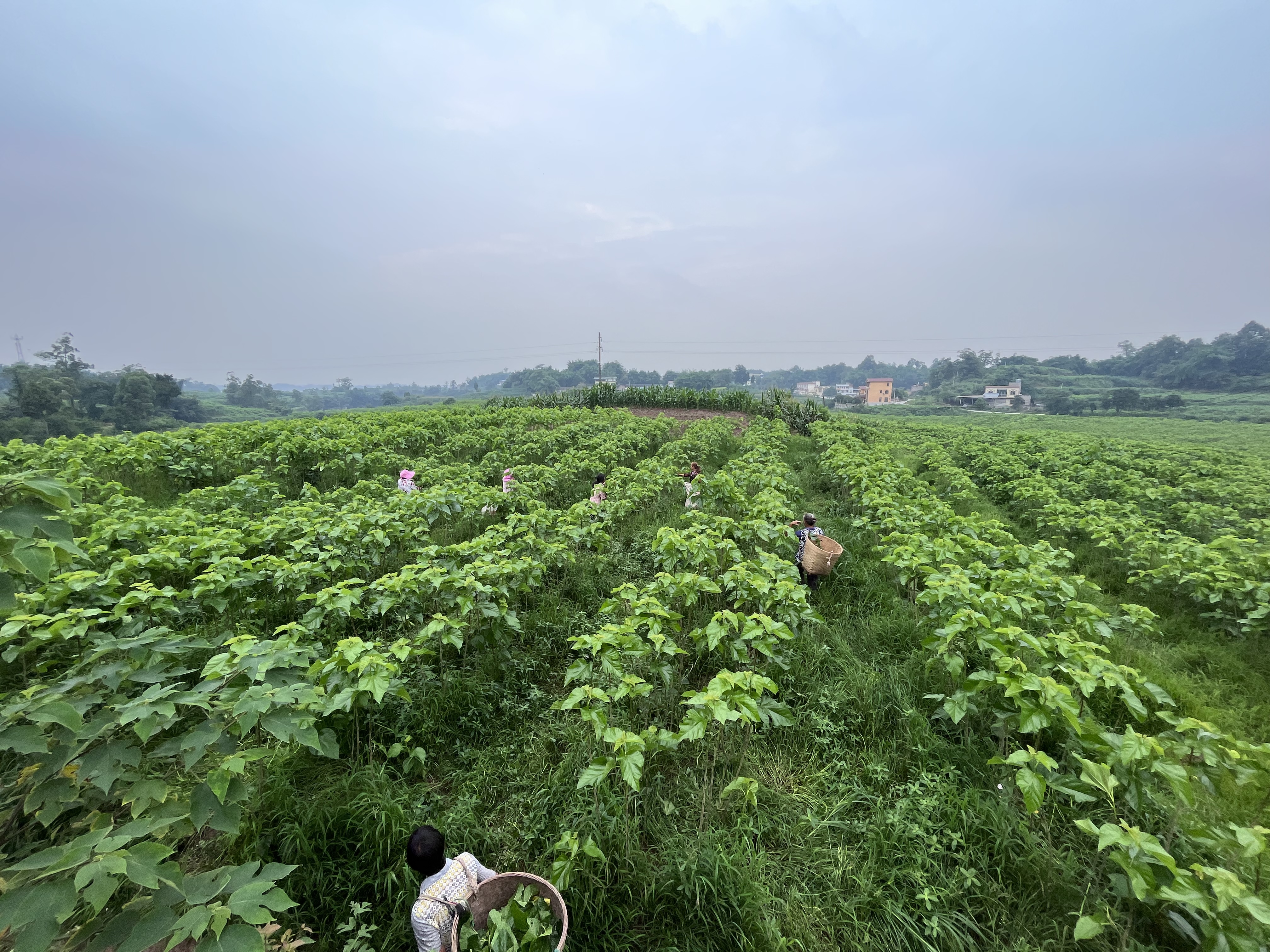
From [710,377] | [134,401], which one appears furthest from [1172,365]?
[134,401]

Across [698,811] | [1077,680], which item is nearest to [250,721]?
[698,811]

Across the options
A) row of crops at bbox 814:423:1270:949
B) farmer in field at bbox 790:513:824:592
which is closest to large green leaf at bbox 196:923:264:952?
row of crops at bbox 814:423:1270:949

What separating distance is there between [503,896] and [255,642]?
7.64 ft

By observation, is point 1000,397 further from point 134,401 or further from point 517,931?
point 134,401

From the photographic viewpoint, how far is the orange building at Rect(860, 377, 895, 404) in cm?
10675

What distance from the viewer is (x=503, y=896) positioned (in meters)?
3.03

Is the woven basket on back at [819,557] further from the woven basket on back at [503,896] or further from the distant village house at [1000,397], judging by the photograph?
the distant village house at [1000,397]

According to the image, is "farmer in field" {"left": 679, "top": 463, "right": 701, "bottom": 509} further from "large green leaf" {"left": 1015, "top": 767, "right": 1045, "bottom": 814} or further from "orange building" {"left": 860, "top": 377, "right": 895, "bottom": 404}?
"orange building" {"left": 860, "top": 377, "right": 895, "bottom": 404}

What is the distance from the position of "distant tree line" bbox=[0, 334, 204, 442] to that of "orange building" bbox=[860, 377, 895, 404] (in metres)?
110

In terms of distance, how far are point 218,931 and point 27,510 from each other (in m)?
1.87

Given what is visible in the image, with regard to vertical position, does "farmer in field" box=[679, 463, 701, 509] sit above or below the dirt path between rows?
below

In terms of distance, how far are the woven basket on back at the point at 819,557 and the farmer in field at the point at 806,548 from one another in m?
0.06

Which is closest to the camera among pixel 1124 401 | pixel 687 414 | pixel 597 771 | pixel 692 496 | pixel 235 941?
pixel 235 941

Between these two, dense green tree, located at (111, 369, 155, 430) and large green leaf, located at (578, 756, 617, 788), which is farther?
dense green tree, located at (111, 369, 155, 430)
